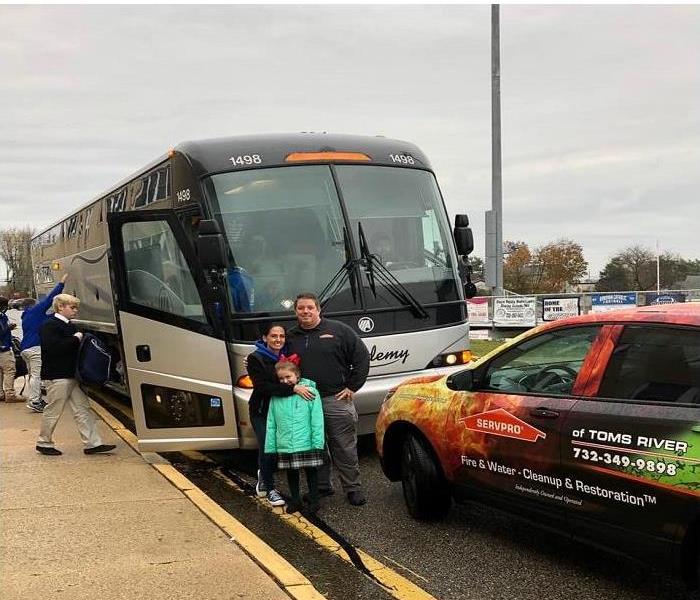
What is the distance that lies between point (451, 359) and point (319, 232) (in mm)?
1817

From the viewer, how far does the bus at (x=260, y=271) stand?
21.8 feet

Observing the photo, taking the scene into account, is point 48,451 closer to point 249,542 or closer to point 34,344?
point 249,542

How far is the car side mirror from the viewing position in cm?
477

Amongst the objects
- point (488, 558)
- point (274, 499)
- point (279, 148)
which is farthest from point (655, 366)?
point (279, 148)

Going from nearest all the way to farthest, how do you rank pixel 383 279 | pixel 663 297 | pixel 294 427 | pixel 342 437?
pixel 294 427 < pixel 342 437 < pixel 383 279 < pixel 663 297

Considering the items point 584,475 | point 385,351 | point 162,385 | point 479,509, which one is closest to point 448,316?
point 385,351

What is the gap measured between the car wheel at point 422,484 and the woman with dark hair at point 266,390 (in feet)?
2.79

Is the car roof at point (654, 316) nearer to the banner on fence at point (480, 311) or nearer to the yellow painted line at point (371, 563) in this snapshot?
the yellow painted line at point (371, 563)

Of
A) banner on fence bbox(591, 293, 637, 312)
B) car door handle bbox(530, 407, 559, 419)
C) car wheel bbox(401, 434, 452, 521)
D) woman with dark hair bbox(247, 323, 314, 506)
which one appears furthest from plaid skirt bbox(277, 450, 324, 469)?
banner on fence bbox(591, 293, 637, 312)

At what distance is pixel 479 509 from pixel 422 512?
0.61 metres

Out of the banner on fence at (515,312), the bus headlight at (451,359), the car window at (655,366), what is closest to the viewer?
the car window at (655,366)

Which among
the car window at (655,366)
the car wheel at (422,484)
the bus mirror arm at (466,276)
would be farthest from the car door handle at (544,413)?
the bus mirror arm at (466,276)

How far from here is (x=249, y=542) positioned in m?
4.82

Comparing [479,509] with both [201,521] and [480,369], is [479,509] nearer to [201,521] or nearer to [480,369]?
[480,369]
